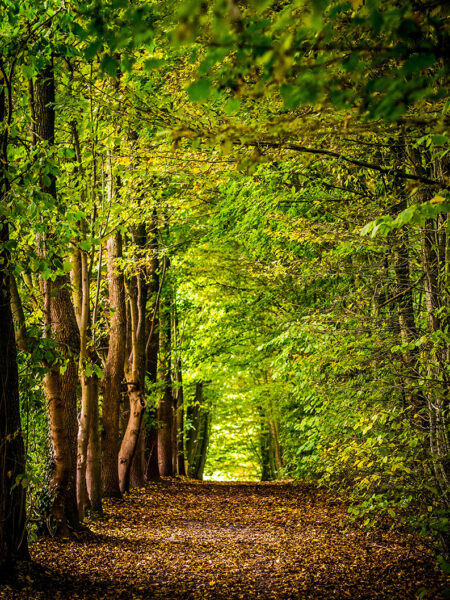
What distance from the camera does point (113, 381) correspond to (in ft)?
40.9

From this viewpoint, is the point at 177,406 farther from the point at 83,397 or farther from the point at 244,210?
the point at 83,397

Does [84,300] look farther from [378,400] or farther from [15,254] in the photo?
[378,400]

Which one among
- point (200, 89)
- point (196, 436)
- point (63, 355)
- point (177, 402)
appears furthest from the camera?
point (196, 436)

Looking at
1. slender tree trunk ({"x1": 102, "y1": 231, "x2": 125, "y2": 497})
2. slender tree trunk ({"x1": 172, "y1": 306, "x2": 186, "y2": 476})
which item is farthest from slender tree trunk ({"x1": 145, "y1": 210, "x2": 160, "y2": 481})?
slender tree trunk ({"x1": 102, "y1": 231, "x2": 125, "y2": 497})

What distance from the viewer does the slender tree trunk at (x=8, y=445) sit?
563cm

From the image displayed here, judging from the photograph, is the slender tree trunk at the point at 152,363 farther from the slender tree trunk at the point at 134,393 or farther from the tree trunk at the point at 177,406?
the slender tree trunk at the point at 134,393

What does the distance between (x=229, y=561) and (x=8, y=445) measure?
3493mm

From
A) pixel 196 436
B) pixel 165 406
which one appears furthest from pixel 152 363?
pixel 196 436

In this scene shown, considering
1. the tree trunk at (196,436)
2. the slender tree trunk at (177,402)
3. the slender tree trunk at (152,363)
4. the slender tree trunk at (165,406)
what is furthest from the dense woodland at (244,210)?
the tree trunk at (196,436)

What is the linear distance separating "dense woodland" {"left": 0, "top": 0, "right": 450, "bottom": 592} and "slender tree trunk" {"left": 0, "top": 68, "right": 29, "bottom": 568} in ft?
0.07

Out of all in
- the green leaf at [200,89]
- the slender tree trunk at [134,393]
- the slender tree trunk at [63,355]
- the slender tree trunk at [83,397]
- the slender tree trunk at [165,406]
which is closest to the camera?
the green leaf at [200,89]

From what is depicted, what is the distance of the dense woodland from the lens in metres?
2.88

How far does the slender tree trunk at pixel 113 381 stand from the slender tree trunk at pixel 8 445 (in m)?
6.46

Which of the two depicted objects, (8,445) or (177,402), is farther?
(177,402)
